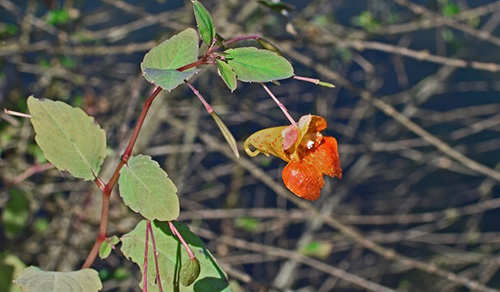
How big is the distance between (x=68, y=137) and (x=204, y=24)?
24cm

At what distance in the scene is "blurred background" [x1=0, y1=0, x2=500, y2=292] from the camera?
190cm

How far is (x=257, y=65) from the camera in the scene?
2.42 ft

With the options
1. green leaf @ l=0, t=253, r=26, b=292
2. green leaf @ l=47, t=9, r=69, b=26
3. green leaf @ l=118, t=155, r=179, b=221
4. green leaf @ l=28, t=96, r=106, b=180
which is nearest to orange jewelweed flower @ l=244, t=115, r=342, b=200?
green leaf @ l=118, t=155, r=179, b=221

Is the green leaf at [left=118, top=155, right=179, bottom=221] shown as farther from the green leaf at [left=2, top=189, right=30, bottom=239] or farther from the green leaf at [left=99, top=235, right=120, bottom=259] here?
the green leaf at [left=2, top=189, right=30, bottom=239]

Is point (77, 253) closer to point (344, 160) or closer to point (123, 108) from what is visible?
point (123, 108)

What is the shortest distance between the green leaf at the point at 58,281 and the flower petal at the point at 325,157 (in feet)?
1.03

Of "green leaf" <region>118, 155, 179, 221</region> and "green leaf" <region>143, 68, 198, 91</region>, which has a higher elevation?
"green leaf" <region>143, 68, 198, 91</region>

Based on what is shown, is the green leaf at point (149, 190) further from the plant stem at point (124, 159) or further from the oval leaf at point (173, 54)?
the oval leaf at point (173, 54)

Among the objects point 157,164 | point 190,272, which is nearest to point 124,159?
point 157,164

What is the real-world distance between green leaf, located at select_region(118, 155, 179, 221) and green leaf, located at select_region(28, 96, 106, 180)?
79 millimetres

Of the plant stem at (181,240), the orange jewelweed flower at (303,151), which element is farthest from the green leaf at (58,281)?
the orange jewelweed flower at (303,151)

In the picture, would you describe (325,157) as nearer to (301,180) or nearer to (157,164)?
(301,180)

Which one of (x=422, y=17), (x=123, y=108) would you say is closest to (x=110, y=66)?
(x=123, y=108)

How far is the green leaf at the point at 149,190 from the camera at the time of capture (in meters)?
0.75
